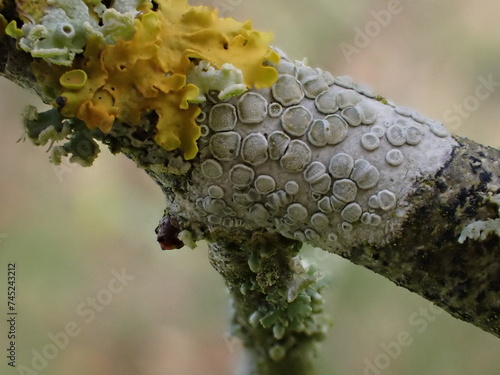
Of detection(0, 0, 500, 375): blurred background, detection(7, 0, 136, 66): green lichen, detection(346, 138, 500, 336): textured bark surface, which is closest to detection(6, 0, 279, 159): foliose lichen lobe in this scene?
detection(7, 0, 136, 66): green lichen

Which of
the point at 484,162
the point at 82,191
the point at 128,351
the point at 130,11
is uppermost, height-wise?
the point at 484,162

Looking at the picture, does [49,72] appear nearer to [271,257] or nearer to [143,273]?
[271,257]

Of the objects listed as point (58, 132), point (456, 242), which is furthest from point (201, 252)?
point (456, 242)

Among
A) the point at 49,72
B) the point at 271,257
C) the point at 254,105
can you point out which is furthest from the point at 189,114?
the point at 271,257

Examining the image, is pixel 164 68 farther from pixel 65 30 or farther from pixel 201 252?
pixel 201 252

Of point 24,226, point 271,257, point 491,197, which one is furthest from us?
point 24,226

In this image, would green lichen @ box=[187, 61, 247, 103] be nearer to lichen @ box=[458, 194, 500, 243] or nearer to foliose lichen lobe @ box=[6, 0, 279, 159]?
foliose lichen lobe @ box=[6, 0, 279, 159]
